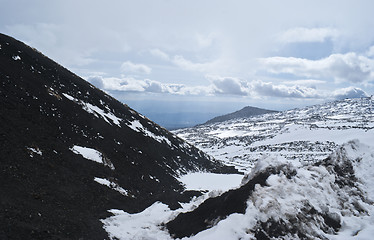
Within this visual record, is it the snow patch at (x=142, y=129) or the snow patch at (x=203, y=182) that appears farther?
the snow patch at (x=142, y=129)

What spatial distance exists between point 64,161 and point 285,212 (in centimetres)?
2388

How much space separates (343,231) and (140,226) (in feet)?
49.2

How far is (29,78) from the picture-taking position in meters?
42.3

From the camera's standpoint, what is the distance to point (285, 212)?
49.3 ft

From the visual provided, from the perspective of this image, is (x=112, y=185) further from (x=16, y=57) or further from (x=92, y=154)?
(x=16, y=57)

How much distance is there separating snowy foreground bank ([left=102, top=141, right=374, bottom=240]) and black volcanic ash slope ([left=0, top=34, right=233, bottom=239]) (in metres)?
3.92

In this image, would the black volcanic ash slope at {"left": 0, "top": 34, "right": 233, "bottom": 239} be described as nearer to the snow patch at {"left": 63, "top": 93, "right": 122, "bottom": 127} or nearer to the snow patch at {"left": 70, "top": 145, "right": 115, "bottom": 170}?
the snow patch at {"left": 70, "top": 145, "right": 115, "bottom": 170}

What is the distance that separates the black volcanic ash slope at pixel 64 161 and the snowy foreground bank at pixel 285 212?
3.92 metres

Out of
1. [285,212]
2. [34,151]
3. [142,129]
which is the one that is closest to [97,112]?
[142,129]

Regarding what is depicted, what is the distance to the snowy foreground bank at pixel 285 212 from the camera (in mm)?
14259

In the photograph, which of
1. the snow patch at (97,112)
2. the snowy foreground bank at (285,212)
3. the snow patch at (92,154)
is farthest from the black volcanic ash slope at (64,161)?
the snowy foreground bank at (285,212)

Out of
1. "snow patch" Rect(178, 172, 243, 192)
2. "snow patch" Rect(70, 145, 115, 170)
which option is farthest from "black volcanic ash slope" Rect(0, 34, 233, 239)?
"snow patch" Rect(178, 172, 243, 192)

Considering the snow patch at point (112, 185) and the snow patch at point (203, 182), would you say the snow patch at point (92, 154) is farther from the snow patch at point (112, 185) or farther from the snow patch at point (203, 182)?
the snow patch at point (203, 182)

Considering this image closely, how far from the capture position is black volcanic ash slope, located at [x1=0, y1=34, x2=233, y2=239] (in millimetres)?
16047
